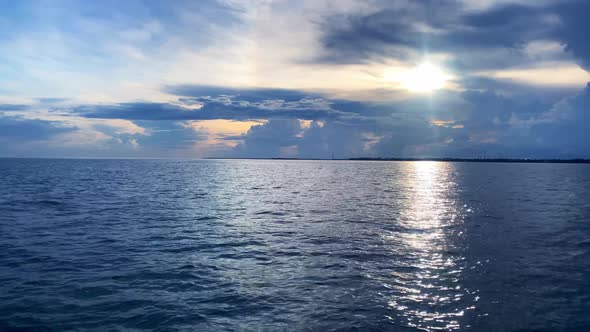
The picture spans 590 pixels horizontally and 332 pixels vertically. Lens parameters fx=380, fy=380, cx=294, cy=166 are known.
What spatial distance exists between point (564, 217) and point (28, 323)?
4712 centimetres

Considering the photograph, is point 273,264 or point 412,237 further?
point 412,237

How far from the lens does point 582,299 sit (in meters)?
16.4

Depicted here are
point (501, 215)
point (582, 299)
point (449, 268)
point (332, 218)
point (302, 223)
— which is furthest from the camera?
point (501, 215)

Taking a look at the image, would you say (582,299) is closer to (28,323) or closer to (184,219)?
(28,323)

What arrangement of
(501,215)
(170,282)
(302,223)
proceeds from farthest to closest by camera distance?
(501,215) < (302,223) < (170,282)

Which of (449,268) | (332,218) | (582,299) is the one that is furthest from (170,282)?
(332,218)

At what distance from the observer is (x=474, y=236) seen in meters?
30.3

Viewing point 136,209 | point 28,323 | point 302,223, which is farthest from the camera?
point 136,209

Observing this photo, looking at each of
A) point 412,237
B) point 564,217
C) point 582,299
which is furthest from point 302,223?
point 564,217

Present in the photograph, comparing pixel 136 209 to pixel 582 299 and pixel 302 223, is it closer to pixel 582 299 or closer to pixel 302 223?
pixel 302 223

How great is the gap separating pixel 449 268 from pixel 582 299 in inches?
241

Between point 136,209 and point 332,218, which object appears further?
point 136,209

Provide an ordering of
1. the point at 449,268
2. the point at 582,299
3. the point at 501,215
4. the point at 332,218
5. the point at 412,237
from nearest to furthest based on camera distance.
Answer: the point at 582,299 < the point at 449,268 < the point at 412,237 < the point at 332,218 < the point at 501,215

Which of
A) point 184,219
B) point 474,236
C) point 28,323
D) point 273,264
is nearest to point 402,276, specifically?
point 273,264
